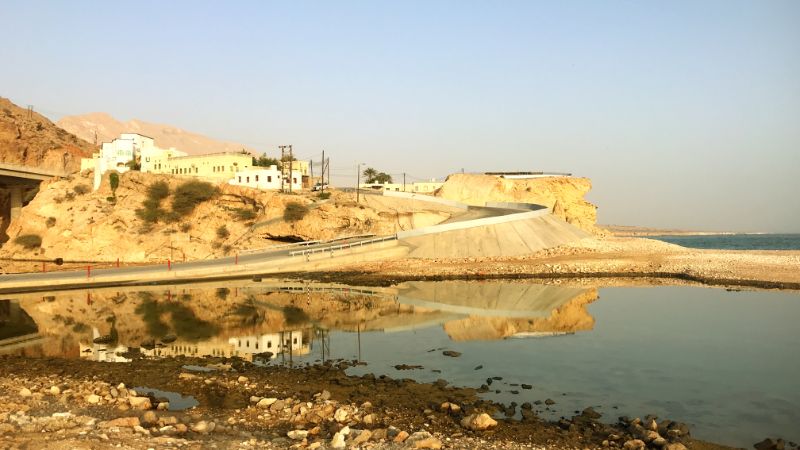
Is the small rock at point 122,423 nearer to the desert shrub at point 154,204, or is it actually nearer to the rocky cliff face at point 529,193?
the desert shrub at point 154,204

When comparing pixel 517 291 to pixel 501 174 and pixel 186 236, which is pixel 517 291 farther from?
pixel 501 174

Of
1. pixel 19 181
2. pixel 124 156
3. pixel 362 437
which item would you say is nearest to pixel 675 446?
pixel 362 437

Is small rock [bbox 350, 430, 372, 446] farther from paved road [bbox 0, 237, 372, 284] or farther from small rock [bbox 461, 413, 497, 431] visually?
paved road [bbox 0, 237, 372, 284]

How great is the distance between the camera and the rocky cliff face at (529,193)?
91.1 m

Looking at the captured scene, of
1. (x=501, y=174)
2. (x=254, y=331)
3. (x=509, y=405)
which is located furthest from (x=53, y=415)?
(x=501, y=174)

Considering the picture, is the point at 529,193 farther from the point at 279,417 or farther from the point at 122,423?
the point at 122,423

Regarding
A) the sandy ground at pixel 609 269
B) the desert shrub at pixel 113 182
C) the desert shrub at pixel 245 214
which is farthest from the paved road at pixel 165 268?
the desert shrub at pixel 113 182

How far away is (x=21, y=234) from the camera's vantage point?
61875 mm

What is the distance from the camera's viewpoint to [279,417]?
14422 mm

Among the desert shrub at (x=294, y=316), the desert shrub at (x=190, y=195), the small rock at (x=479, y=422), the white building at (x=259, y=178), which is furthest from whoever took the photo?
the white building at (x=259, y=178)

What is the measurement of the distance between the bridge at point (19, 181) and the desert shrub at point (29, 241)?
7463mm

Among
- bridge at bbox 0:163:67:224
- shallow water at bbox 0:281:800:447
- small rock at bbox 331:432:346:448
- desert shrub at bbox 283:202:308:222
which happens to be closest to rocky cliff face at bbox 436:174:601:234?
desert shrub at bbox 283:202:308:222

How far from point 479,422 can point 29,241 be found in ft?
207

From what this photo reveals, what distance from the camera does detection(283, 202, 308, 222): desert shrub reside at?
199 ft
